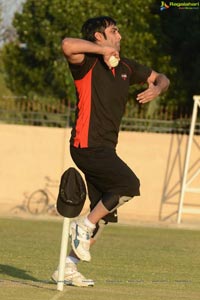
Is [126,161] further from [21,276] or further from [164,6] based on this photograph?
[21,276]

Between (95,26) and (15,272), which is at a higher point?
(95,26)

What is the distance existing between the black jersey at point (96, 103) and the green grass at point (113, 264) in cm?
127

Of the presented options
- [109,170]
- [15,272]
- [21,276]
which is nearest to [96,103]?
[109,170]

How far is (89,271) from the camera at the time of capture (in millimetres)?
10094

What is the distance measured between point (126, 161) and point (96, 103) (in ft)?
52.4

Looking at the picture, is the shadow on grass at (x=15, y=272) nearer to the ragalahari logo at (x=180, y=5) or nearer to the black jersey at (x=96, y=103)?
the black jersey at (x=96, y=103)

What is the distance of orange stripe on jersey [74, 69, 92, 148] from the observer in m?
7.66

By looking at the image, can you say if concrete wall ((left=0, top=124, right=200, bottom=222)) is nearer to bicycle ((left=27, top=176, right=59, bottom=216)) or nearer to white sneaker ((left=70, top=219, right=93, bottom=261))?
bicycle ((left=27, top=176, right=59, bottom=216))

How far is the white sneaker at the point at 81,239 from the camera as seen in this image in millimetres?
7715

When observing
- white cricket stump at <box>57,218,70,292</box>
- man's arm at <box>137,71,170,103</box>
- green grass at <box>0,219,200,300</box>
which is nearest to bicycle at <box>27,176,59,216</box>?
green grass at <box>0,219,200,300</box>

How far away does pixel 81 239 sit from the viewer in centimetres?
772

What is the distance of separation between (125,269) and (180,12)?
19.7 meters

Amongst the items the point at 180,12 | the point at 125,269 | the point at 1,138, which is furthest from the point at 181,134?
the point at 125,269

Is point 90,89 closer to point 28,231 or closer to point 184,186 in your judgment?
point 28,231
